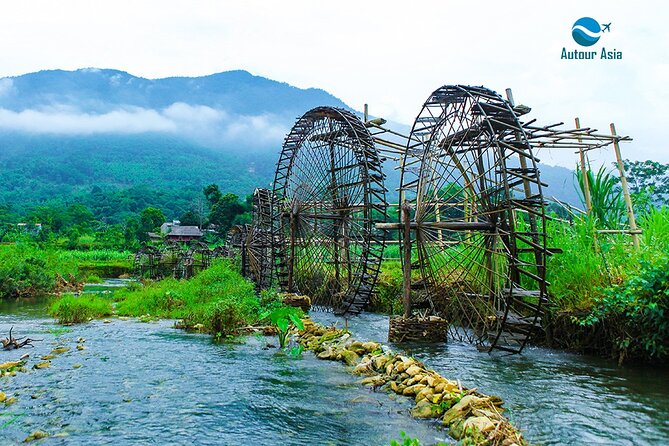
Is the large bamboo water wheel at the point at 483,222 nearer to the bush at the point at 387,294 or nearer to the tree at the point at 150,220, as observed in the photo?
the bush at the point at 387,294

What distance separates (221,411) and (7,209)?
69.4 m

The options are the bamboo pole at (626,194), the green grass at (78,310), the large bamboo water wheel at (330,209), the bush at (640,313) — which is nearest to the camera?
the bush at (640,313)

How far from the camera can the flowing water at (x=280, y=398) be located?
6965 mm

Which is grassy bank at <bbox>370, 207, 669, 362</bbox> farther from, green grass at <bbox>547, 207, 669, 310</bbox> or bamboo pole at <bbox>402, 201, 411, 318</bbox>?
bamboo pole at <bbox>402, 201, 411, 318</bbox>

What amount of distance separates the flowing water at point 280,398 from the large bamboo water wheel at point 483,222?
3.30ft

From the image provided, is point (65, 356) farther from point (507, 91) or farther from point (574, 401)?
point (507, 91)

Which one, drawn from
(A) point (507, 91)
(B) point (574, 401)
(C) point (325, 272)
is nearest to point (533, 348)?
(B) point (574, 401)

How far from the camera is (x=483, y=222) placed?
12297 millimetres

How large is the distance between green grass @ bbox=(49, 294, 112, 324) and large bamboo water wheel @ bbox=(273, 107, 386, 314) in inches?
245

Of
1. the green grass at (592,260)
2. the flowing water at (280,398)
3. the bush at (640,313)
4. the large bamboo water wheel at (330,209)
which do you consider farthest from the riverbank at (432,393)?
the large bamboo water wheel at (330,209)

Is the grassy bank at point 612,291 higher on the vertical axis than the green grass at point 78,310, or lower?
higher

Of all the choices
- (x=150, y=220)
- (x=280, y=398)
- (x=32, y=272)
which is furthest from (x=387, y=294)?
(x=150, y=220)

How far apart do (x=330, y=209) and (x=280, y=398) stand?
993 centimetres

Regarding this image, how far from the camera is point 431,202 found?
41.0ft
